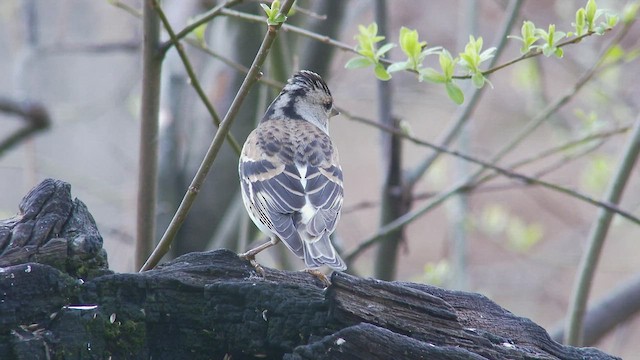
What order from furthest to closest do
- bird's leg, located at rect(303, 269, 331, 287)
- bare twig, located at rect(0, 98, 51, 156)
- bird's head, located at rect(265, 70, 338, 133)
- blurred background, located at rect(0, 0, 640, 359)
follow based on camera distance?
1. bare twig, located at rect(0, 98, 51, 156)
2. blurred background, located at rect(0, 0, 640, 359)
3. bird's head, located at rect(265, 70, 338, 133)
4. bird's leg, located at rect(303, 269, 331, 287)

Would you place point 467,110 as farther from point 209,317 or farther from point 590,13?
point 209,317

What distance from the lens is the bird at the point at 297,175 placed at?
3818 mm

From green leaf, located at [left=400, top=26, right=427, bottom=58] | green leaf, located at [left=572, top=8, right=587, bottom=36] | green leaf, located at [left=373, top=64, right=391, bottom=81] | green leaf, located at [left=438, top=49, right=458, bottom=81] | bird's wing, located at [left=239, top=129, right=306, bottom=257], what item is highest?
green leaf, located at [left=572, top=8, right=587, bottom=36]

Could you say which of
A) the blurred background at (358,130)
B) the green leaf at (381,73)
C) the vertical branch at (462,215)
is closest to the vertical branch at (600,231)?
the blurred background at (358,130)

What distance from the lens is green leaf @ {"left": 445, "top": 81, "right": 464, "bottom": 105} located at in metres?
3.42

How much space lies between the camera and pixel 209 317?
287cm

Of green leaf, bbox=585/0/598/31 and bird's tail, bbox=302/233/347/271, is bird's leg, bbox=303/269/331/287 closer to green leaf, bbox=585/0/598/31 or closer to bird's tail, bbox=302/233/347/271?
bird's tail, bbox=302/233/347/271

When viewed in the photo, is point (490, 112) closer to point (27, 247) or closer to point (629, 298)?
point (629, 298)

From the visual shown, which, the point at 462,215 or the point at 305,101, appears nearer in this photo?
the point at 305,101

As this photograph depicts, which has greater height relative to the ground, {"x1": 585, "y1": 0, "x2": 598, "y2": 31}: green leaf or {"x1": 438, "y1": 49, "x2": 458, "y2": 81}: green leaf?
{"x1": 585, "y1": 0, "x2": 598, "y2": 31}: green leaf

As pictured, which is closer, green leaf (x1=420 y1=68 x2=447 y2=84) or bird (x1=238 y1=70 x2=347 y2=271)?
green leaf (x1=420 y1=68 x2=447 y2=84)

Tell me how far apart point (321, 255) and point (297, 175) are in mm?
Answer: 851

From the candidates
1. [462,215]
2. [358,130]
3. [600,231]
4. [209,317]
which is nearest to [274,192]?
[209,317]

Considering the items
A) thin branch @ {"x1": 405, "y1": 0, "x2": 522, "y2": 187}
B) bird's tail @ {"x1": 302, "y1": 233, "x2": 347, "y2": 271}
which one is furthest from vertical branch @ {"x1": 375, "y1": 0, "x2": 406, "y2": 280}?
bird's tail @ {"x1": 302, "y1": 233, "x2": 347, "y2": 271}
